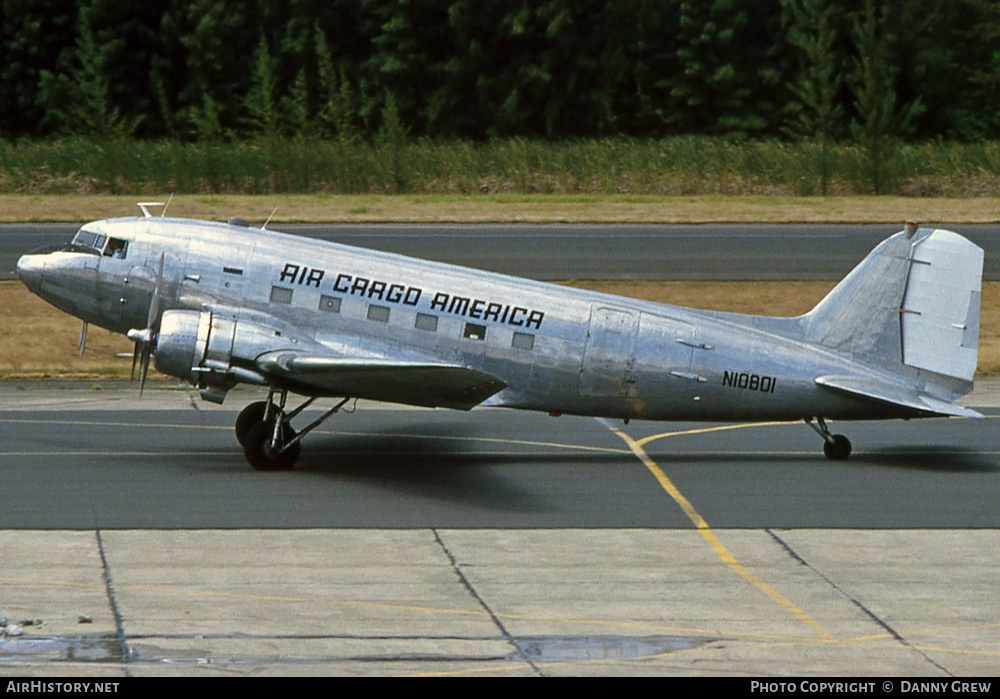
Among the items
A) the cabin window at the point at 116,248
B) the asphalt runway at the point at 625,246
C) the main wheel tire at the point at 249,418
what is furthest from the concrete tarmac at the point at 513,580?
the asphalt runway at the point at 625,246

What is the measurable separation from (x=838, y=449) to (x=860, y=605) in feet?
28.7

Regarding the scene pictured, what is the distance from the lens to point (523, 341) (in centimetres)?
2453

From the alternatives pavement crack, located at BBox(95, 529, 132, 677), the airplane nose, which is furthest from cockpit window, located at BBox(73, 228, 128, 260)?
pavement crack, located at BBox(95, 529, 132, 677)

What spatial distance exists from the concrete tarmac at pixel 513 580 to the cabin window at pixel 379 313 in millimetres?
2566

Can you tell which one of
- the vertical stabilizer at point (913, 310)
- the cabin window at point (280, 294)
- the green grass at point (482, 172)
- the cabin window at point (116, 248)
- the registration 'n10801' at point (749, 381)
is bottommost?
the green grass at point (482, 172)

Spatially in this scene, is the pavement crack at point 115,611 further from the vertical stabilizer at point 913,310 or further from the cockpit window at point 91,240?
the vertical stabilizer at point 913,310

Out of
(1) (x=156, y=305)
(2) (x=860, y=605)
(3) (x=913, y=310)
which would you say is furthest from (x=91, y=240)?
(2) (x=860, y=605)

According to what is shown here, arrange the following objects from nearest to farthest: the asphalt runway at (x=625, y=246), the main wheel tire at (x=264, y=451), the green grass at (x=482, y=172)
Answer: the main wheel tire at (x=264, y=451)
the asphalt runway at (x=625, y=246)
the green grass at (x=482, y=172)

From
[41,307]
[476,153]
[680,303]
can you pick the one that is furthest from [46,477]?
[476,153]

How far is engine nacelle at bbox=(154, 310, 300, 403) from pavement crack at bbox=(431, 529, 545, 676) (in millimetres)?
4884

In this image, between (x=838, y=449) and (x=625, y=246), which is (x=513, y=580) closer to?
(x=838, y=449)

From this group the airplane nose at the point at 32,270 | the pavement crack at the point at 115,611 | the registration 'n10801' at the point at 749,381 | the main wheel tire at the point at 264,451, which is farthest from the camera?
the airplane nose at the point at 32,270

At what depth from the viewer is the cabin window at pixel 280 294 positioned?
2461 cm

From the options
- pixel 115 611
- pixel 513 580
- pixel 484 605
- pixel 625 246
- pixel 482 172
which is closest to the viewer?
pixel 115 611
